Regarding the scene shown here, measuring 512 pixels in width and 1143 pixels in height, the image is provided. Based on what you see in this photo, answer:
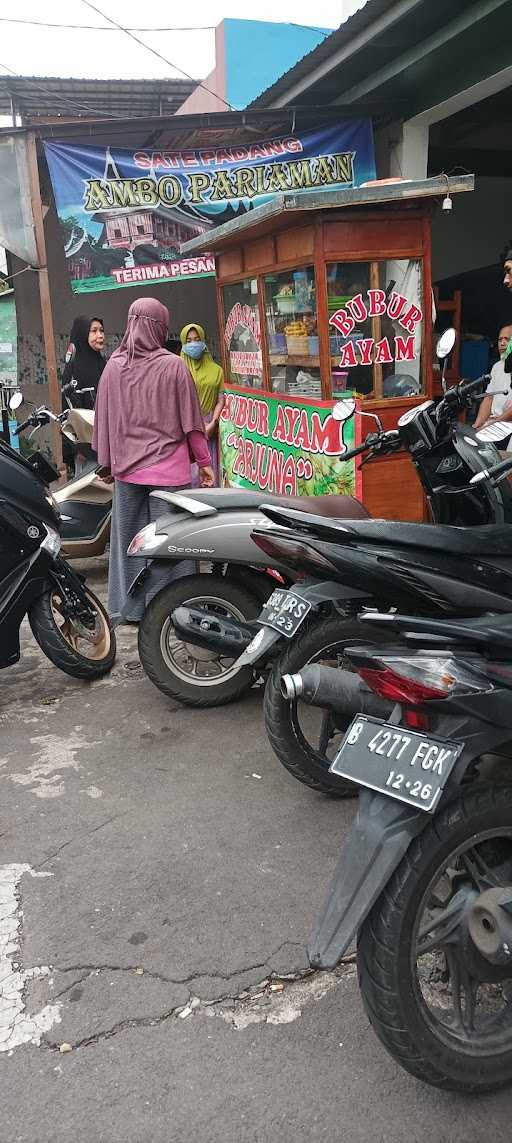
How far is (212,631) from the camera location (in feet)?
11.1

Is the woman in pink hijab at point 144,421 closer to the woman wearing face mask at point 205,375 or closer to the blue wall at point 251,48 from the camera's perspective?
the woman wearing face mask at point 205,375

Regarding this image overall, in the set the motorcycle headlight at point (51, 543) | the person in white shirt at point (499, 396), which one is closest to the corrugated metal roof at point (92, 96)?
the person in white shirt at point (499, 396)

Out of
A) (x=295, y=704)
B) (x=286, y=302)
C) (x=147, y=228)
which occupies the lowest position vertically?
(x=295, y=704)

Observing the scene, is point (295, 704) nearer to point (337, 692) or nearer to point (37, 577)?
point (337, 692)

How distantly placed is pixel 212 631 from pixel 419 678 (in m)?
1.76

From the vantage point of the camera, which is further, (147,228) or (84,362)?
(147,228)

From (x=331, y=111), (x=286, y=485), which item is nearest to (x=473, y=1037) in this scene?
(x=286, y=485)

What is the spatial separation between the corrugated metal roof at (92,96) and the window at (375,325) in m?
5.12

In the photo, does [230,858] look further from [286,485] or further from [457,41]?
[457,41]

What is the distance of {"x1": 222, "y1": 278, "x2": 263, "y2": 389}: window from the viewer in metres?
5.81

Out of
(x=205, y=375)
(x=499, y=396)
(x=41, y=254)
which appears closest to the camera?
(x=499, y=396)

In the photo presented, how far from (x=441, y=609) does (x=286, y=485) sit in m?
2.77

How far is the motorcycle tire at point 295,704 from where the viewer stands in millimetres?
2867

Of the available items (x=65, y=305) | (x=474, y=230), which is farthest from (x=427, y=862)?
(x=474, y=230)
